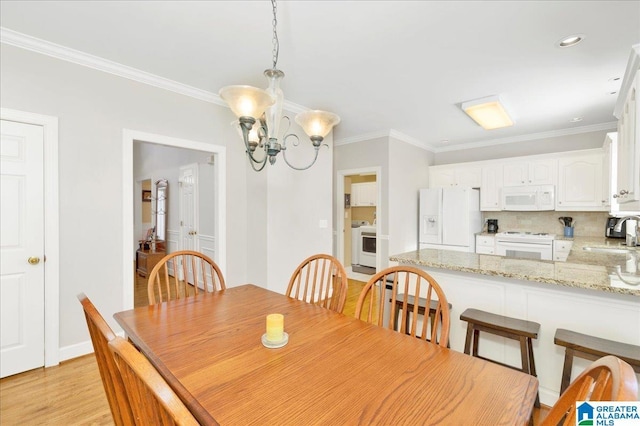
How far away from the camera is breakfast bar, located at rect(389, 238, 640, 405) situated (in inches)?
64.8

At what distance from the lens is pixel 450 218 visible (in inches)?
194

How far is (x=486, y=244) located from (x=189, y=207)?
484cm

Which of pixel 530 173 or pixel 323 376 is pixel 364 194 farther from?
pixel 323 376

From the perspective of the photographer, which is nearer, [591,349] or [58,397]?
[591,349]

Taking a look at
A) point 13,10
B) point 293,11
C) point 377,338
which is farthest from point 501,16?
point 13,10

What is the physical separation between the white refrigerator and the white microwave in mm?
455

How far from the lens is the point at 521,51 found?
7.86ft

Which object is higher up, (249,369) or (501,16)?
(501,16)

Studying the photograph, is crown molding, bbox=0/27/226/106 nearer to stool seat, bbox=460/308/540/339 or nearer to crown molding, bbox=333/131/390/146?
crown molding, bbox=333/131/390/146

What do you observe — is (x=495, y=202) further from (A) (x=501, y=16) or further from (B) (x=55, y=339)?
(B) (x=55, y=339)

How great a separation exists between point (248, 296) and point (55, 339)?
1.79 metres

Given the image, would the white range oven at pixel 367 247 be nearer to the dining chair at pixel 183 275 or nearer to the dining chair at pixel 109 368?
the dining chair at pixel 183 275

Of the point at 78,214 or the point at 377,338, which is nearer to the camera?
the point at 377,338

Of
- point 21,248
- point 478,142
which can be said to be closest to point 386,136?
point 478,142
